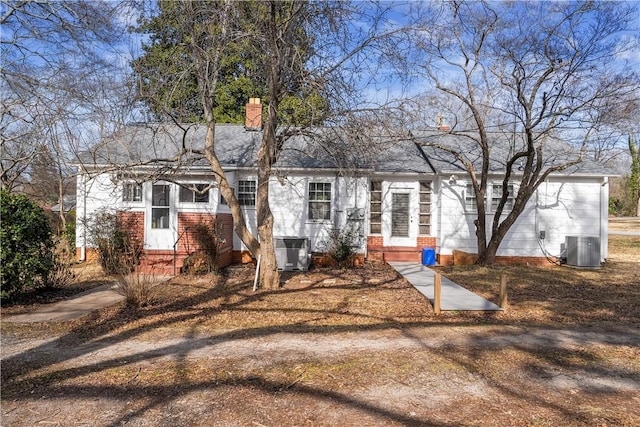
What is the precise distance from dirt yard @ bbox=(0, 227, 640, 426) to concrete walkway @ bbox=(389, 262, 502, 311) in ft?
1.04

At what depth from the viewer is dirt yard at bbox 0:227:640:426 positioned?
3.92 m

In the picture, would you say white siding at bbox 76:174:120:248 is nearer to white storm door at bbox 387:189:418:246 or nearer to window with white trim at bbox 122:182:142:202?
window with white trim at bbox 122:182:142:202

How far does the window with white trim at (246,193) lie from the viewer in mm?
14633

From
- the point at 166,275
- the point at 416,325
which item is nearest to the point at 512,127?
the point at 416,325

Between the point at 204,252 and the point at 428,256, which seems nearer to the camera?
the point at 204,252

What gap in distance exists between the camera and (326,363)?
5160 mm

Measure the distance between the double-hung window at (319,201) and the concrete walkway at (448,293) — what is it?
3.06 metres

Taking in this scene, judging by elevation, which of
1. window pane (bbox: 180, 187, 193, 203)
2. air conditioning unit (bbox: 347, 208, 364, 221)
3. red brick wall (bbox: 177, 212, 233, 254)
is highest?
window pane (bbox: 180, 187, 193, 203)

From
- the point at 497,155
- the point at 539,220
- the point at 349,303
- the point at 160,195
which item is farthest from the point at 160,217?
the point at 539,220

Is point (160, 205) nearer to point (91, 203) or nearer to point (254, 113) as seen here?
point (91, 203)

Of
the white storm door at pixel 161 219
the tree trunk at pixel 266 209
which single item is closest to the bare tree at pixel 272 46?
the tree trunk at pixel 266 209

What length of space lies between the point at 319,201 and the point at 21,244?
8.59 meters

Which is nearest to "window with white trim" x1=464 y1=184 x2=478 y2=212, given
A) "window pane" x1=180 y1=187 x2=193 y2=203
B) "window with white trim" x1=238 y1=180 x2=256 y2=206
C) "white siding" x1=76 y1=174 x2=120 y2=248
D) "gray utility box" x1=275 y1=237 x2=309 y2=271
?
"gray utility box" x1=275 y1=237 x2=309 y2=271

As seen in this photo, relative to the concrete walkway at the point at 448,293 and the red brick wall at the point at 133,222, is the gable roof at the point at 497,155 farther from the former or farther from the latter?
the red brick wall at the point at 133,222
